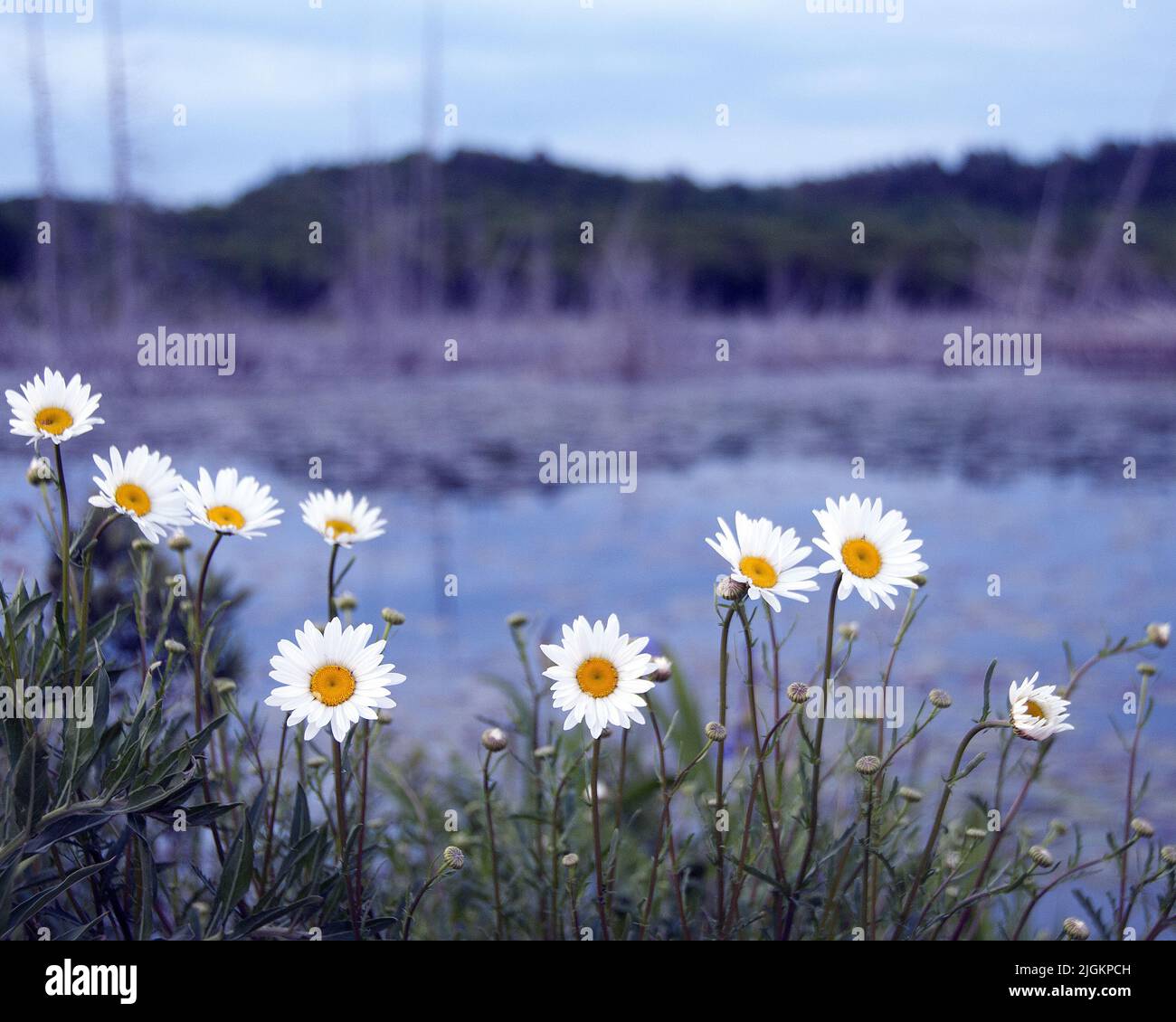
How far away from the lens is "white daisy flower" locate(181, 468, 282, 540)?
105 centimetres

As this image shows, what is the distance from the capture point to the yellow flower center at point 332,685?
958 mm

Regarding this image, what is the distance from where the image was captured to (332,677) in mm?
972

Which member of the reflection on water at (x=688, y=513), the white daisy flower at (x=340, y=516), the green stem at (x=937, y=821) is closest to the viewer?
the green stem at (x=937, y=821)

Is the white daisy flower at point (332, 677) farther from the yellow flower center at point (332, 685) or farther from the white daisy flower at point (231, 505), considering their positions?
the white daisy flower at point (231, 505)

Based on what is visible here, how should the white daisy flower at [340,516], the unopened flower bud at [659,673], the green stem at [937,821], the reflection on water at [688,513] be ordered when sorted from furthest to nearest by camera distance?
the reflection on water at [688,513]
the white daisy flower at [340,516]
the unopened flower bud at [659,673]
the green stem at [937,821]

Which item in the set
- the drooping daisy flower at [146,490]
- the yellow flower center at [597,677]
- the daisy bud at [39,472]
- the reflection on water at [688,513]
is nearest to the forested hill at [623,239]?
the reflection on water at [688,513]

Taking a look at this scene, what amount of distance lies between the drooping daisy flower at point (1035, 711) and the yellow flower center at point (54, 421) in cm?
90

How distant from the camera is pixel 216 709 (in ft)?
4.58

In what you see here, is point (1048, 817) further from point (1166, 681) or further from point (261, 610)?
point (261, 610)

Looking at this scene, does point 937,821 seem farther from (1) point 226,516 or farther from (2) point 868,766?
(1) point 226,516

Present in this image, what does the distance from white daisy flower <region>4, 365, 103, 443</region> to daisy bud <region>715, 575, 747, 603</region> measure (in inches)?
23.4

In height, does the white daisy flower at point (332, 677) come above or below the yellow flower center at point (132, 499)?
below

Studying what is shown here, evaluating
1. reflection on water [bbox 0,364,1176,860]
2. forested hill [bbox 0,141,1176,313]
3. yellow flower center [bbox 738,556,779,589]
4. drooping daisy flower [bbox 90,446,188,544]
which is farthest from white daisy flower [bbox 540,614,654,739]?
forested hill [bbox 0,141,1176,313]
